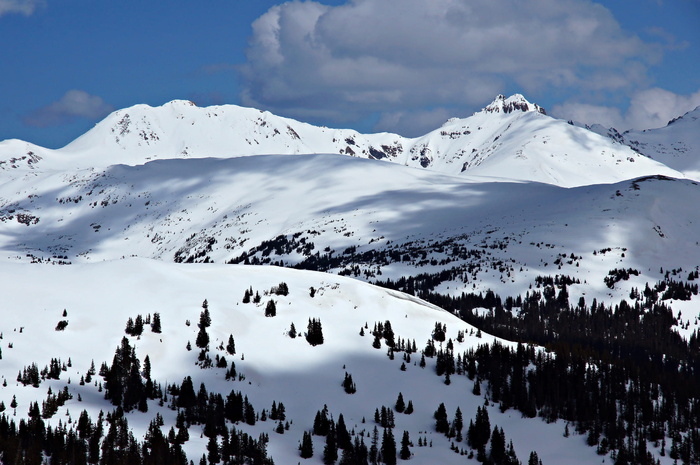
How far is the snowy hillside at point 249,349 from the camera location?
261ft

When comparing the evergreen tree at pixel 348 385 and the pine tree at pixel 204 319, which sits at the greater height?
the pine tree at pixel 204 319

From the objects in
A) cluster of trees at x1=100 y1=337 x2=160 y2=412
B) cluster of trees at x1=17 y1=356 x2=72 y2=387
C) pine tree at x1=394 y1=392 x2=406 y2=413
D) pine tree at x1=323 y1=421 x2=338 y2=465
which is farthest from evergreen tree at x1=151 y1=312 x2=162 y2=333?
pine tree at x1=394 y1=392 x2=406 y2=413

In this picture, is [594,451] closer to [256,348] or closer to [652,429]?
[652,429]

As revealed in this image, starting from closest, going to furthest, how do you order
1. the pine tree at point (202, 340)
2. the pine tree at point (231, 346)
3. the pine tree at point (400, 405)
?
the pine tree at point (202, 340) < the pine tree at point (231, 346) < the pine tree at point (400, 405)

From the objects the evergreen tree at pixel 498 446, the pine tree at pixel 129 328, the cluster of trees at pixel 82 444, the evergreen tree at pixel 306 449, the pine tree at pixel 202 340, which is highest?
the pine tree at pixel 129 328

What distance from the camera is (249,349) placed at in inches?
3831

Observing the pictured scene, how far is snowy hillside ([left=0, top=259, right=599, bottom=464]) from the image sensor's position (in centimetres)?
7969

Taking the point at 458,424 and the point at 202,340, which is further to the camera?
the point at 458,424

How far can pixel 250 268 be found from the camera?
124250mm

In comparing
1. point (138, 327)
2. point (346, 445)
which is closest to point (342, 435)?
point (346, 445)

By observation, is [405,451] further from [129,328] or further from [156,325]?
[129,328]

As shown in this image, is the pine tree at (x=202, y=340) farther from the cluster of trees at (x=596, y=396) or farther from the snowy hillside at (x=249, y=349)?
the cluster of trees at (x=596, y=396)

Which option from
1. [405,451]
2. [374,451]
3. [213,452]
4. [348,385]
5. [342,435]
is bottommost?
[405,451]

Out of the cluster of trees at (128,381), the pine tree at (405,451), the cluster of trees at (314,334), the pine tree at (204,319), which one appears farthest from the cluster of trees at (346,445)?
the pine tree at (204,319)
